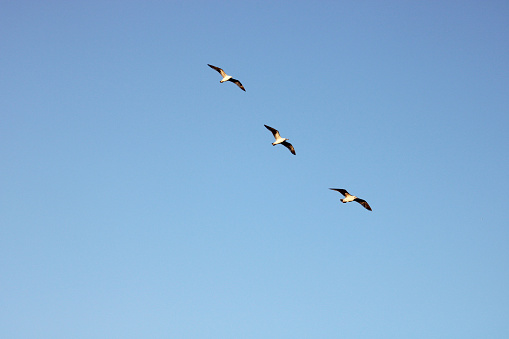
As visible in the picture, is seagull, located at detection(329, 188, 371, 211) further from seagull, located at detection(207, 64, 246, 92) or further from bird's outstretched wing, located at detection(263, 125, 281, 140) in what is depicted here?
seagull, located at detection(207, 64, 246, 92)

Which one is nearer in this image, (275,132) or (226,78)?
(275,132)

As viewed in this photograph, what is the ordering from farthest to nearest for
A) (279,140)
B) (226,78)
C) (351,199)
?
1. (226,78)
2. (279,140)
3. (351,199)

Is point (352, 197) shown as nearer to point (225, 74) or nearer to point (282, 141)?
point (282, 141)

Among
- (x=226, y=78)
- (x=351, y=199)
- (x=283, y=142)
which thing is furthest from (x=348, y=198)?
(x=226, y=78)

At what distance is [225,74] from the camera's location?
245 ft

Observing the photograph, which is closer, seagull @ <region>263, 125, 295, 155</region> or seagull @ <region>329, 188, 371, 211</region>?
seagull @ <region>329, 188, 371, 211</region>

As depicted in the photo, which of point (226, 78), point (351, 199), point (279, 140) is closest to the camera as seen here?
point (351, 199)

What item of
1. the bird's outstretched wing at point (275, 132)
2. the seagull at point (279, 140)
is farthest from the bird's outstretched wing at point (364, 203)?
the bird's outstretched wing at point (275, 132)

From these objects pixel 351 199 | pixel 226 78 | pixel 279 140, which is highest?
pixel 226 78

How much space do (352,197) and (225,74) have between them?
2312 cm

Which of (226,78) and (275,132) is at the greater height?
(226,78)

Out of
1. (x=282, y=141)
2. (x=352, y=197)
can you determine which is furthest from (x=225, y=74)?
(x=352, y=197)

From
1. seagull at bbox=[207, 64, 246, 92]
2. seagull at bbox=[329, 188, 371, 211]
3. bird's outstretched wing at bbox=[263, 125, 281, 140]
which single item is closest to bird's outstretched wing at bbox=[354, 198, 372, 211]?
seagull at bbox=[329, 188, 371, 211]

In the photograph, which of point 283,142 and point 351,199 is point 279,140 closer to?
point 283,142
